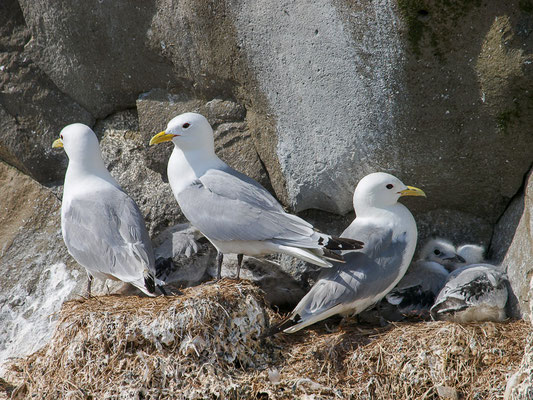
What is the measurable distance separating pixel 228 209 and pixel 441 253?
4.66ft

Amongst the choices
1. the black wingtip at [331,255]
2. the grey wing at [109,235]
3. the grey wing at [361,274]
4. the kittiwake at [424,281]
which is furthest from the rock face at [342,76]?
the grey wing at [109,235]

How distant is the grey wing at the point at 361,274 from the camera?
171 inches

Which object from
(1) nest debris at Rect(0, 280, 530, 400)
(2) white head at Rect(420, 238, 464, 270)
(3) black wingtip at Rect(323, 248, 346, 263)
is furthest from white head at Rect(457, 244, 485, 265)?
(3) black wingtip at Rect(323, 248, 346, 263)

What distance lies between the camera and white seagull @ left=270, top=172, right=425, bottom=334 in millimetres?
4332

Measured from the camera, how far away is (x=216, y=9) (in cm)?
488

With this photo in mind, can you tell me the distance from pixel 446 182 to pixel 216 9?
1.79m

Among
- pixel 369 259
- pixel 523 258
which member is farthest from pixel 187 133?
pixel 523 258

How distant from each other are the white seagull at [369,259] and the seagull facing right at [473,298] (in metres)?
0.29

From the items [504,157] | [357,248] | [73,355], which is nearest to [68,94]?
[73,355]

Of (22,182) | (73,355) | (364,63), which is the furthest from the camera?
(22,182)

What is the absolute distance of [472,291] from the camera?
14.6ft

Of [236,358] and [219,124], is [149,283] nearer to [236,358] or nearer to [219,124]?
[236,358]

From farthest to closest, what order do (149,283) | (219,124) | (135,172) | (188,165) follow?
1. (135,172)
2. (219,124)
3. (188,165)
4. (149,283)

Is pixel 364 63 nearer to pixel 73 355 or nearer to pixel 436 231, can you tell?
pixel 436 231
